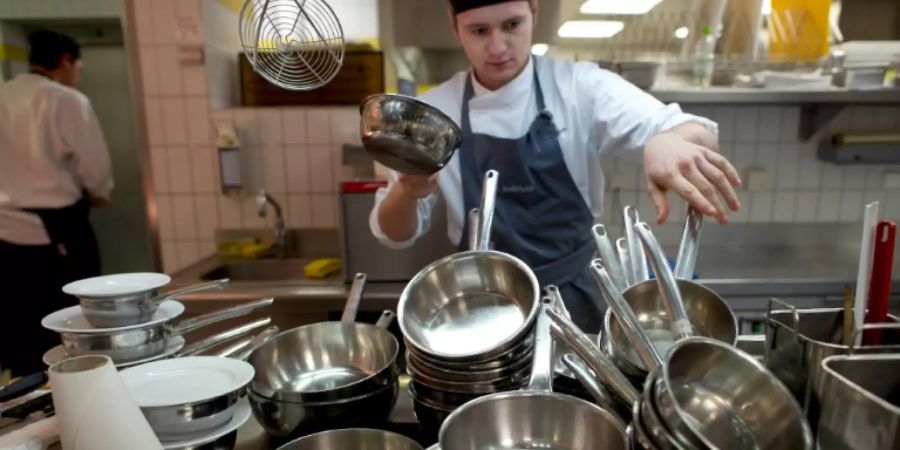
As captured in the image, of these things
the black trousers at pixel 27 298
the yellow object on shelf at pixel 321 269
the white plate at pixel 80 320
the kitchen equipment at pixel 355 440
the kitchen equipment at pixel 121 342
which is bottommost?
the black trousers at pixel 27 298

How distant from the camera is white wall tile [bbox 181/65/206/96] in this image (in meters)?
1.93

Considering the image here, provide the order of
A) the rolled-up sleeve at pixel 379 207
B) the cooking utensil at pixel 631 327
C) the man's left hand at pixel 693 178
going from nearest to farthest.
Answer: the cooking utensil at pixel 631 327
the man's left hand at pixel 693 178
the rolled-up sleeve at pixel 379 207

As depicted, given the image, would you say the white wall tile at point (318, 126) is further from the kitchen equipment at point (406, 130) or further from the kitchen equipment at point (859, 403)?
the kitchen equipment at point (859, 403)

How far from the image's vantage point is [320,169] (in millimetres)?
2010

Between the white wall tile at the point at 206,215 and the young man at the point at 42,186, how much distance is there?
47 cm

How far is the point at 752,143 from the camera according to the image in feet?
6.97

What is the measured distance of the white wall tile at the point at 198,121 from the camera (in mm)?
1954

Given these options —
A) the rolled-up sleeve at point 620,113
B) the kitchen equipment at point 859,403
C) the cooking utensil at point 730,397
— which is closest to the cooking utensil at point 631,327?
the cooking utensil at point 730,397

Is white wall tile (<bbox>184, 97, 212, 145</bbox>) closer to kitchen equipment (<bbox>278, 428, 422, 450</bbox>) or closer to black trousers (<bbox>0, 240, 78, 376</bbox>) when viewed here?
black trousers (<bbox>0, 240, 78, 376</bbox>)

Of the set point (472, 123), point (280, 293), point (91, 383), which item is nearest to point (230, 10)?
point (280, 293)

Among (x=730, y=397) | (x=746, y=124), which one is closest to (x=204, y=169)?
(x=730, y=397)

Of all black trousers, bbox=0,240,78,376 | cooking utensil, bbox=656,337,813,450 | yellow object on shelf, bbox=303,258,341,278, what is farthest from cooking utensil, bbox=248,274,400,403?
black trousers, bbox=0,240,78,376

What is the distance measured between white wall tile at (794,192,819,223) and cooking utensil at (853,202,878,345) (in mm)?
1968

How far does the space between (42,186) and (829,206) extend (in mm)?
3039
